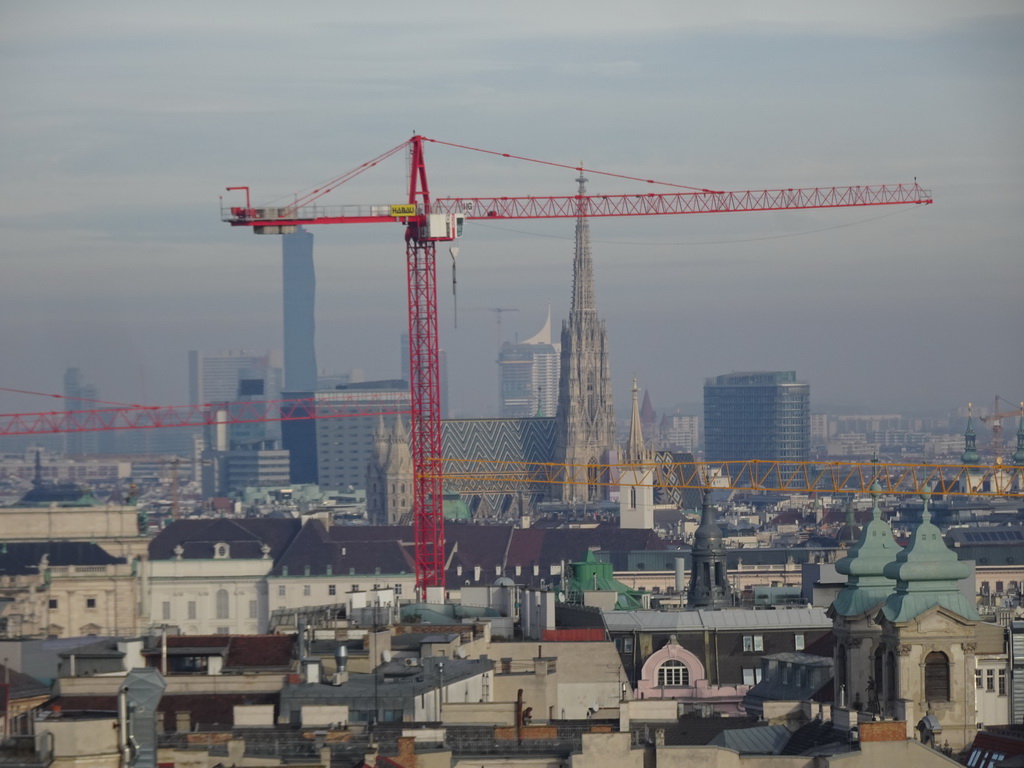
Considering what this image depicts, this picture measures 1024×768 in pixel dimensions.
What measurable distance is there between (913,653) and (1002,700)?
5.13m

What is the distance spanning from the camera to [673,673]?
85.5 meters

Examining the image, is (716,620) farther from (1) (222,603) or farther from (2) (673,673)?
(1) (222,603)

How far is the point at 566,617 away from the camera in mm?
84000

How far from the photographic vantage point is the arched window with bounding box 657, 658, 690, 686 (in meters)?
85.1

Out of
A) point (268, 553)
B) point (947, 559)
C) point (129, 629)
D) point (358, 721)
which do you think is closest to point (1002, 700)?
point (947, 559)

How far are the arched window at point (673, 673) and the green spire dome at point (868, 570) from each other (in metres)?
15.0

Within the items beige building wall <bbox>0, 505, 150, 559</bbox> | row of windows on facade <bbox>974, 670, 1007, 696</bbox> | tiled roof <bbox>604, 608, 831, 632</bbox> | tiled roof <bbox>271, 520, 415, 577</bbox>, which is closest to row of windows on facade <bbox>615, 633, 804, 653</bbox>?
tiled roof <bbox>604, 608, 831, 632</bbox>

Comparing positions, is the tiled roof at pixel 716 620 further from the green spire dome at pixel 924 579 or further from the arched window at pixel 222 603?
the arched window at pixel 222 603

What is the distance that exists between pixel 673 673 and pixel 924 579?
22.5 m

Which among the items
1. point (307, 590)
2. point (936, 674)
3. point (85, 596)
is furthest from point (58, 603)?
point (936, 674)

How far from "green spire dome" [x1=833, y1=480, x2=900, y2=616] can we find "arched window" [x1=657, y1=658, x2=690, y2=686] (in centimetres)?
1502

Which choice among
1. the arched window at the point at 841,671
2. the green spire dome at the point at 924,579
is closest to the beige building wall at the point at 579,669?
the arched window at the point at 841,671

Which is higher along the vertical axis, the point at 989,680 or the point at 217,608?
the point at 989,680

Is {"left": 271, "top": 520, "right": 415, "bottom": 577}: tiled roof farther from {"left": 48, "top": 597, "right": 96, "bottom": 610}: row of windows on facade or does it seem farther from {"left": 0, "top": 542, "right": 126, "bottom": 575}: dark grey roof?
{"left": 48, "top": 597, "right": 96, "bottom": 610}: row of windows on facade
